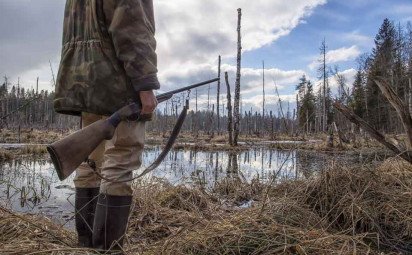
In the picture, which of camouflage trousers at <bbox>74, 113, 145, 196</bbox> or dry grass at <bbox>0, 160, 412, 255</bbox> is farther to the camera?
camouflage trousers at <bbox>74, 113, 145, 196</bbox>

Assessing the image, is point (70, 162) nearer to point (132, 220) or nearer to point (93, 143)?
point (93, 143)

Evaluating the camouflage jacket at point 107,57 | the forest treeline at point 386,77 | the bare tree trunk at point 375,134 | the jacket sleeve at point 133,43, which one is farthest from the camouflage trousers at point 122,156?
the forest treeline at point 386,77

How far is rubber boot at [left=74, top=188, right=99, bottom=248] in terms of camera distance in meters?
2.62

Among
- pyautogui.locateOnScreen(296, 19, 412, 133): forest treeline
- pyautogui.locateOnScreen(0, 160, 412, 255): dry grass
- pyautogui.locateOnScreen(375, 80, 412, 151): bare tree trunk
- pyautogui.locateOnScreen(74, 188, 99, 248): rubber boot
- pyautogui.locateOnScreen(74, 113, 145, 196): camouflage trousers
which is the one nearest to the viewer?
pyautogui.locateOnScreen(0, 160, 412, 255): dry grass

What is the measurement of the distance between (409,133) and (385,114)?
43.5m

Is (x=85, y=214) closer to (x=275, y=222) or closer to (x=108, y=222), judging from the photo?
(x=108, y=222)

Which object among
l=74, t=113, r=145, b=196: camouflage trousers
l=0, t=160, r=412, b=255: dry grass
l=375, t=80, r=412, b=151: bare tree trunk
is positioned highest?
l=375, t=80, r=412, b=151: bare tree trunk


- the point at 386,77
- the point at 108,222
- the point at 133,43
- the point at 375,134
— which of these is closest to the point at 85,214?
the point at 108,222

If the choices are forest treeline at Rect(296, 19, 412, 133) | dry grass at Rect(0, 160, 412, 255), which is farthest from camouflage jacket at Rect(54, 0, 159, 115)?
forest treeline at Rect(296, 19, 412, 133)

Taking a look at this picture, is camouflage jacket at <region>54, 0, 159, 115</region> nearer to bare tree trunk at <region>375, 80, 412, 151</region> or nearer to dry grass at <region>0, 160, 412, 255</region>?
dry grass at <region>0, 160, 412, 255</region>

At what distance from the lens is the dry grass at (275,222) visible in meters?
2.23

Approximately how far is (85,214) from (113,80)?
100 cm

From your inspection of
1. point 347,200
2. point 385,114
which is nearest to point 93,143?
point 347,200

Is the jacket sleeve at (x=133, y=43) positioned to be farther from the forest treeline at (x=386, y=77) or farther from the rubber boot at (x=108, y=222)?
the forest treeline at (x=386, y=77)
